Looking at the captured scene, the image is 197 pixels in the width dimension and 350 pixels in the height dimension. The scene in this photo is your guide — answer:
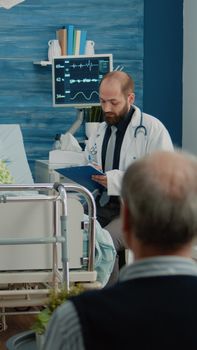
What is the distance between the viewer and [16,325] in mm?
3586

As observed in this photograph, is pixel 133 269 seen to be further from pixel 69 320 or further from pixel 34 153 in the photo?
pixel 34 153

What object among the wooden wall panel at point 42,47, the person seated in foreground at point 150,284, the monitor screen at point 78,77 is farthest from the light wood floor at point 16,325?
the person seated in foreground at point 150,284

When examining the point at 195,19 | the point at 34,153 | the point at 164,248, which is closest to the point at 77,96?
the point at 34,153

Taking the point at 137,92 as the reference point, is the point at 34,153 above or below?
below

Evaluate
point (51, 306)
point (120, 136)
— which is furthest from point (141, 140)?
point (51, 306)

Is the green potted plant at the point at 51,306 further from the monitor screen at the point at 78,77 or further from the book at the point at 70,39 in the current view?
the book at the point at 70,39

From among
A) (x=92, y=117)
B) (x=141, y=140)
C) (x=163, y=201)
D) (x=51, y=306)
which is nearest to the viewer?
(x=163, y=201)

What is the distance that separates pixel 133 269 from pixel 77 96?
3871 millimetres

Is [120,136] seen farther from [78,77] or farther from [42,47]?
[42,47]

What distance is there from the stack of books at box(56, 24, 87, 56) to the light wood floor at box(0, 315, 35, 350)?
249 cm

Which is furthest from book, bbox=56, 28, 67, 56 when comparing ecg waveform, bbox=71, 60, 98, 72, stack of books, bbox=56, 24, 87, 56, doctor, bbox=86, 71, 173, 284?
doctor, bbox=86, 71, 173, 284

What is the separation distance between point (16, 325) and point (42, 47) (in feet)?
9.10

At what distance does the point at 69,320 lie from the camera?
1.07m

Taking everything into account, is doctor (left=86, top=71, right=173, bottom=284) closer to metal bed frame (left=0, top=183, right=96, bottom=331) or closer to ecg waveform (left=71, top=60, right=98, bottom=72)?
metal bed frame (left=0, top=183, right=96, bottom=331)
